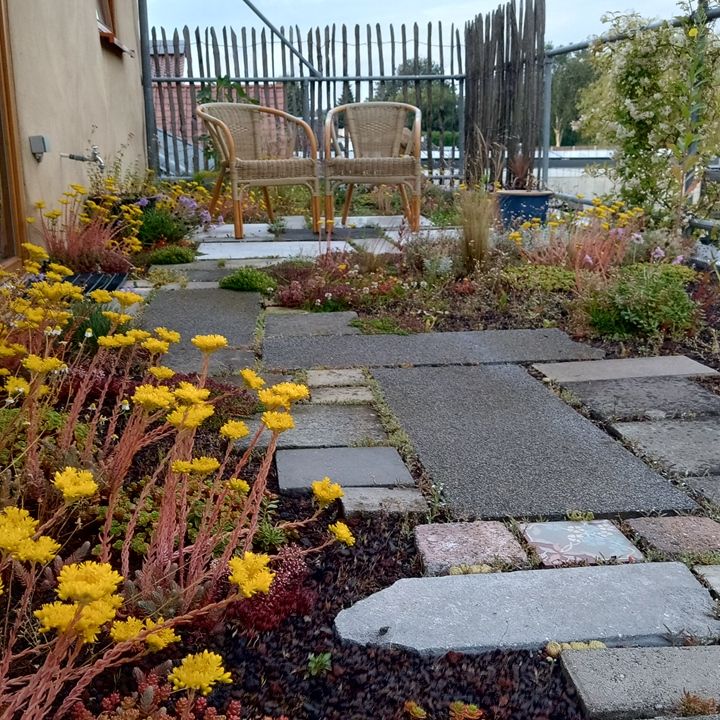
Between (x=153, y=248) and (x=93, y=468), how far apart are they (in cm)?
384

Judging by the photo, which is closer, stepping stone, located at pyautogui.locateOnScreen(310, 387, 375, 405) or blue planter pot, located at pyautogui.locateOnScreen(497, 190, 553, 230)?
stepping stone, located at pyautogui.locateOnScreen(310, 387, 375, 405)

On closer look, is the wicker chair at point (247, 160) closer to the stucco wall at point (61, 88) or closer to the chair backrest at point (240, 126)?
the chair backrest at point (240, 126)

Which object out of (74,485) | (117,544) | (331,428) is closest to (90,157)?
(331,428)

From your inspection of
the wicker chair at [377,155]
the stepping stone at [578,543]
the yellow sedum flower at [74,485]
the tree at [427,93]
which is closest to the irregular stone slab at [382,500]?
the stepping stone at [578,543]

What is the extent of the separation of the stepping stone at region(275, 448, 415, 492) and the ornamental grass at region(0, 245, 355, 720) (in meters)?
0.09

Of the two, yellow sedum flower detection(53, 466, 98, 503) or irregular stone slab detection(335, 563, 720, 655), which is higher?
yellow sedum flower detection(53, 466, 98, 503)

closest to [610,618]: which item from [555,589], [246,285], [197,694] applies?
[555,589]

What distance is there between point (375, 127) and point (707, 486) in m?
5.53

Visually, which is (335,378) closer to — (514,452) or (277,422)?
(514,452)

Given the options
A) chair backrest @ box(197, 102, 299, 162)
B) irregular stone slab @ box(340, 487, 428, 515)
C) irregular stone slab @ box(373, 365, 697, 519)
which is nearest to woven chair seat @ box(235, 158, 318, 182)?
chair backrest @ box(197, 102, 299, 162)

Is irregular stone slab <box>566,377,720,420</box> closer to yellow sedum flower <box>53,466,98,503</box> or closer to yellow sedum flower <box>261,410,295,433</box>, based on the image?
yellow sedum flower <box>261,410,295,433</box>

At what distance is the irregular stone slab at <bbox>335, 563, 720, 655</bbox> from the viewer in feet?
4.56

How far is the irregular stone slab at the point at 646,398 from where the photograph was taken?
8.30 ft

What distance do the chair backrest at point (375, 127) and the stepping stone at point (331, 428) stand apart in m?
4.81
